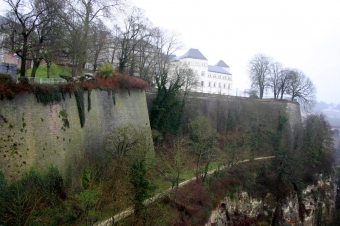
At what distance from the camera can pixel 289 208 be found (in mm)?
26781

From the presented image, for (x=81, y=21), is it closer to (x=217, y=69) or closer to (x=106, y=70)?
(x=106, y=70)

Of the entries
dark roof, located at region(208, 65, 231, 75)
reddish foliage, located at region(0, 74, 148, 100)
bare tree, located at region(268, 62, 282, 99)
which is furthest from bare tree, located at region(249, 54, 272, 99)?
reddish foliage, located at region(0, 74, 148, 100)

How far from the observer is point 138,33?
27781mm

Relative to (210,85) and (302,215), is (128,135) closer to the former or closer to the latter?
(302,215)

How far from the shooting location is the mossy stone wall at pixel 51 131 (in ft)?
40.9

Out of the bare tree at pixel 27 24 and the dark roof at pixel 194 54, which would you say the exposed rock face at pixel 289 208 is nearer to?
the bare tree at pixel 27 24

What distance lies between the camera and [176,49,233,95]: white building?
2071 inches

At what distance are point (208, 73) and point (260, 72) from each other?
1390cm

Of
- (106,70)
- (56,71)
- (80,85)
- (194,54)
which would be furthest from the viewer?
(194,54)

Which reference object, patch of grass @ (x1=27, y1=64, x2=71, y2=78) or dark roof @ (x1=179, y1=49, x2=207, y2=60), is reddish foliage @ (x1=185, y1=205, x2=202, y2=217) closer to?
patch of grass @ (x1=27, y1=64, x2=71, y2=78)

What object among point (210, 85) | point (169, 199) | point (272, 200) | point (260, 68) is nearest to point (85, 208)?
point (169, 199)

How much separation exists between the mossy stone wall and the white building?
3251cm

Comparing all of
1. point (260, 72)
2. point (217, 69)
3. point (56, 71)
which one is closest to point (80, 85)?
point (56, 71)

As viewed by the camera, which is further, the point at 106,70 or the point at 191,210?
the point at 106,70
